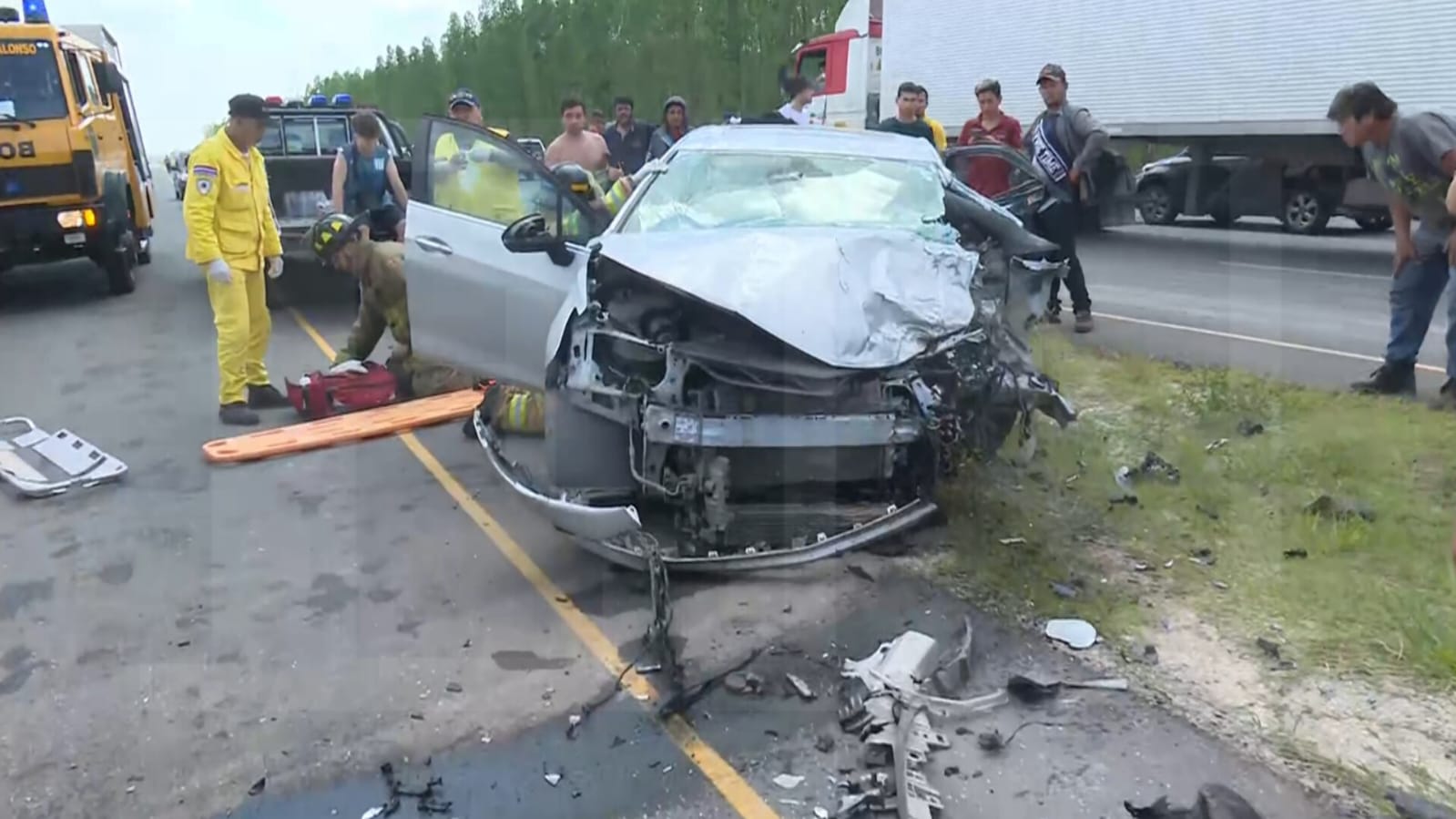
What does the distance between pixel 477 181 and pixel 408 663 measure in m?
2.85

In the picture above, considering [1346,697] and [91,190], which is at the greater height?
[91,190]

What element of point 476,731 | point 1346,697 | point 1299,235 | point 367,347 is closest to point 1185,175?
point 1299,235

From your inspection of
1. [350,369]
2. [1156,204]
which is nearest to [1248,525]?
[350,369]

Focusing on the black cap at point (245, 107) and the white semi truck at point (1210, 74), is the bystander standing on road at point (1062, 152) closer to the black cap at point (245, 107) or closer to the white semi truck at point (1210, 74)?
the black cap at point (245, 107)

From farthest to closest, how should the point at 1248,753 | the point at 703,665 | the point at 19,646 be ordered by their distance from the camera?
1. the point at 19,646
2. the point at 703,665
3. the point at 1248,753

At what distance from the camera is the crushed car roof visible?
580 centimetres

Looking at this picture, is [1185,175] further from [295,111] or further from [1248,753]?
[1248,753]

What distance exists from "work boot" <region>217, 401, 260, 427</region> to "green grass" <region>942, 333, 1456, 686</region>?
14.8ft

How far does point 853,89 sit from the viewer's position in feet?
67.3

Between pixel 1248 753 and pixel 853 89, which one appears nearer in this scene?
pixel 1248 753

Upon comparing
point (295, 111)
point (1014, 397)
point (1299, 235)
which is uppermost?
point (295, 111)

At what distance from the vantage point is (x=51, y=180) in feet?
37.0

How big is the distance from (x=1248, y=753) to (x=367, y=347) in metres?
5.98

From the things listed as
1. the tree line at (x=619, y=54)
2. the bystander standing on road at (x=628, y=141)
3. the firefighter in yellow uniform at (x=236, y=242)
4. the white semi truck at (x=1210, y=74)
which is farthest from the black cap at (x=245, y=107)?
the tree line at (x=619, y=54)
